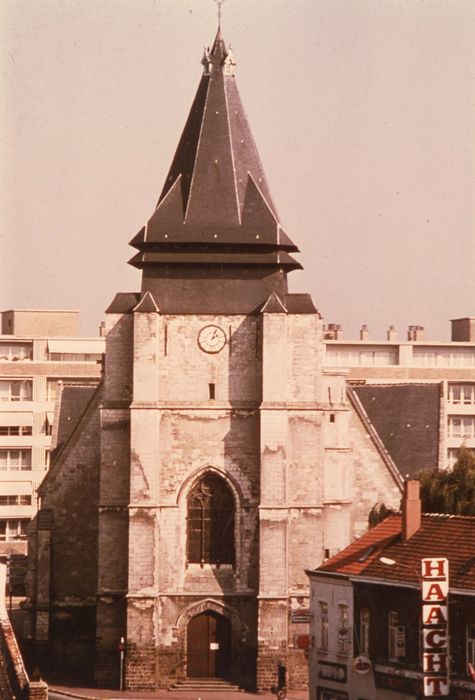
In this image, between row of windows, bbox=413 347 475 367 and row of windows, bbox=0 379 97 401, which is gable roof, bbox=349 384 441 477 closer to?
row of windows, bbox=0 379 97 401

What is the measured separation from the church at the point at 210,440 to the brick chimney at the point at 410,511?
10204 mm

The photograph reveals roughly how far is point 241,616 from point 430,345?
224 feet

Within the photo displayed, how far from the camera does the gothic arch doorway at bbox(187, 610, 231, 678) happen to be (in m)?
64.1

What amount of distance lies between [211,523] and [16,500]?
47.3 meters

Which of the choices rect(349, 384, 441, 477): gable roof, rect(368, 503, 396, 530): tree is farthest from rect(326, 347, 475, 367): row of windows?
rect(368, 503, 396, 530): tree

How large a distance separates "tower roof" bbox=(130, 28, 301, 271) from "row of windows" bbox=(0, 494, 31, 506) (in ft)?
153

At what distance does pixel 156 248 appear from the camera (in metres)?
65.1

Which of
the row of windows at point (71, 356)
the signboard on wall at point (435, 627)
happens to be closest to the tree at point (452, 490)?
the signboard on wall at point (435, 627)

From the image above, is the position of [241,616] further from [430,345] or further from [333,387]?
[430,345]

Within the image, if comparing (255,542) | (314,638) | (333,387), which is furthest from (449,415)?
(314,638)

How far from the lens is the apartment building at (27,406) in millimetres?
109938

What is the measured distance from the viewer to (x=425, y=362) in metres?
130

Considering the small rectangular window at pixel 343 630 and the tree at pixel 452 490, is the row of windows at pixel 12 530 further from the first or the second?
the small rectangular window at pixel 343 630

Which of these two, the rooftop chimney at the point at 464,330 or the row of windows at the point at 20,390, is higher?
the rooftop chimney at the point at 464,330
